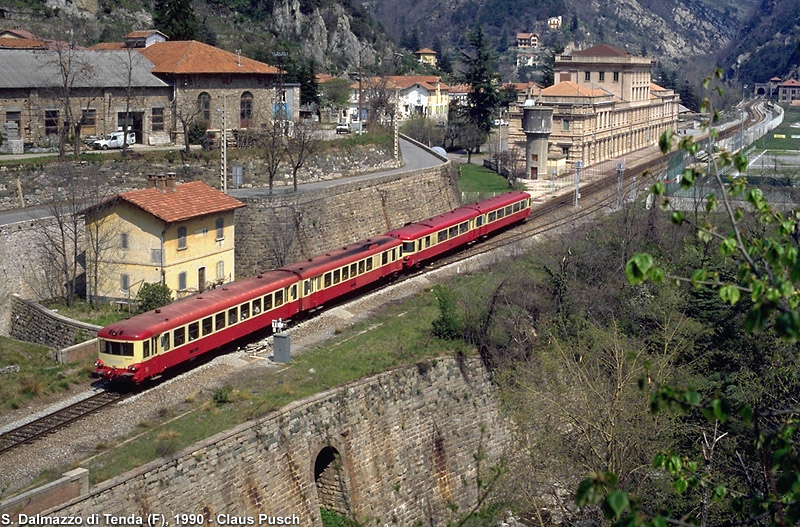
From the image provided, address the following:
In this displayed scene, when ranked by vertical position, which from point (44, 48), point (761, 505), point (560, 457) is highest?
point (44, 48)

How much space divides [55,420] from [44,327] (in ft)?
26.8

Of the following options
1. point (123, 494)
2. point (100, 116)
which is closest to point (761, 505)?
point (123, 494)

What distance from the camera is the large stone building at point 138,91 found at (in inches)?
1639

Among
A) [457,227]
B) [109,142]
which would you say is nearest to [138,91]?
[109,142]

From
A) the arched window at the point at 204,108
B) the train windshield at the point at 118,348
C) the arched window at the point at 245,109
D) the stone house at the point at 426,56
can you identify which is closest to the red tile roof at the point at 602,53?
the arched window at the point at 245,109

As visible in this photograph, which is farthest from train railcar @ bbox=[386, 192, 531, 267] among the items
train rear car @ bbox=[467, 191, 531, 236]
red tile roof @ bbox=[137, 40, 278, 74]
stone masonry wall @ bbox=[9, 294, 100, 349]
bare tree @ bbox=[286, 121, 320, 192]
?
red tile roof @ bbox=[137, 40, 278, 74]

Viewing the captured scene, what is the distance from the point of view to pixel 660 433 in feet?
79.6

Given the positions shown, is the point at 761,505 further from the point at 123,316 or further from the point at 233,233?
the point at 233,233

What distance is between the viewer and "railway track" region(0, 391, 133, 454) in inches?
827

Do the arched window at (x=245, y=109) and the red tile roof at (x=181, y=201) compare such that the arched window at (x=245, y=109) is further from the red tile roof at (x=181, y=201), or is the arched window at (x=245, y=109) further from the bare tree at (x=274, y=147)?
the red tile roof at (x=181, y=201)

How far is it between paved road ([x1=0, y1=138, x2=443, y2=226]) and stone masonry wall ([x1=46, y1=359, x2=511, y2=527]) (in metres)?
13.7

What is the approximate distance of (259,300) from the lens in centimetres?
2808

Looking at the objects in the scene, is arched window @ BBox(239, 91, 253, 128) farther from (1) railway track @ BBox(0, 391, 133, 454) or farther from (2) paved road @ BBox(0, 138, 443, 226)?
(1) railway track @ BBox(0, 391, 133, 454)

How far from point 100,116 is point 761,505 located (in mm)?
39524
